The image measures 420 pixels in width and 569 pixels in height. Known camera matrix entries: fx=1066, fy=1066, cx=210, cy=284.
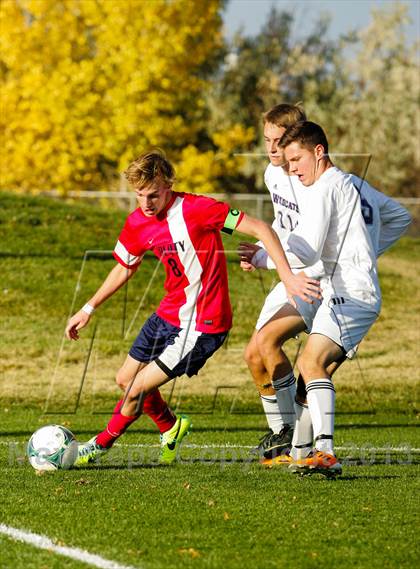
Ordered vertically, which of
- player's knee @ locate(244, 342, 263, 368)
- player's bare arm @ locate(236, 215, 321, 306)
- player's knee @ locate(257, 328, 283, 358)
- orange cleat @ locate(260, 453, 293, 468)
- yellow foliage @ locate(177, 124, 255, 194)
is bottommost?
yellow foliage @ locate(177, 124, 255, 194)

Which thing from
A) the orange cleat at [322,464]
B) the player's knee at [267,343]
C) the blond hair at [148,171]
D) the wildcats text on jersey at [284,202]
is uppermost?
the blond hair at [148,171]

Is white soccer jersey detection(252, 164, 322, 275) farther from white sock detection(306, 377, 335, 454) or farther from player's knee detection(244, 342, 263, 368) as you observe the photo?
white sock detection(306, 377, 335, 454)

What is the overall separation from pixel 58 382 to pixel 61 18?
23.1 m

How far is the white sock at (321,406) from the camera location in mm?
6957

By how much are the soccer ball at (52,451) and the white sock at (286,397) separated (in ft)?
5.32

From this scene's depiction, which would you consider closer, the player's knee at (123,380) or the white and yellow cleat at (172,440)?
the player's knee at (123,380)

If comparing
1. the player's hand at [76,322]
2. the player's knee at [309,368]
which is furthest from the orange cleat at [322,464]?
the player's hand at [76,322]

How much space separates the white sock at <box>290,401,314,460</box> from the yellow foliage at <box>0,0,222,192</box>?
2729 cm

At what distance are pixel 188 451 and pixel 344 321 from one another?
8.06 feet

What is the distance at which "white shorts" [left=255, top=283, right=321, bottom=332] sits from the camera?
7.72 m

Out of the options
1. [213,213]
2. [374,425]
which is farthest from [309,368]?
[374,425]

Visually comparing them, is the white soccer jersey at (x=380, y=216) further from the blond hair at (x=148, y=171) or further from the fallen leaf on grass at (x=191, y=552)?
the fallen leaf on grass at (x=191, y=552)

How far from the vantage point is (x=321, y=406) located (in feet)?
22.9

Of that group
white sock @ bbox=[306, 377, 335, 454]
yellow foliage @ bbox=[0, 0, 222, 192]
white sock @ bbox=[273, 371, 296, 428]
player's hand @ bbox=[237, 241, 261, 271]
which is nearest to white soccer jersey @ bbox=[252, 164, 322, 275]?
player's hand @ bbox=[237, 241, 261, 271]
